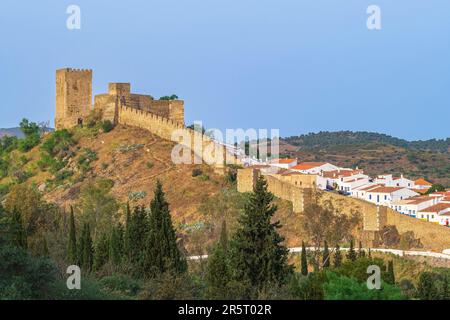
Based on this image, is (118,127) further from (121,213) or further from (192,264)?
(192,264)

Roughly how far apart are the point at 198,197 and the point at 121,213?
13.8ft

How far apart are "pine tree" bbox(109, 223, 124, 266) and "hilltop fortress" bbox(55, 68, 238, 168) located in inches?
842

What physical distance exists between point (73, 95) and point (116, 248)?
32.6 meters

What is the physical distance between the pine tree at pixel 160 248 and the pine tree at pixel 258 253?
1981mm

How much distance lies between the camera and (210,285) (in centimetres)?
2327

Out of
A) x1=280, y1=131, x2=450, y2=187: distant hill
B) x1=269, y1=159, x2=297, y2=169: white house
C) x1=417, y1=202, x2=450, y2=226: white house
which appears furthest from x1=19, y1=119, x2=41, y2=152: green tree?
x1=280, y1=131, x2=450, y2=187: distant hill

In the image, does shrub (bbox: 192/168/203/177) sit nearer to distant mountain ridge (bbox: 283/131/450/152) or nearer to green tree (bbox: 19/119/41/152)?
green tree (bbox: 19/119/41/152)

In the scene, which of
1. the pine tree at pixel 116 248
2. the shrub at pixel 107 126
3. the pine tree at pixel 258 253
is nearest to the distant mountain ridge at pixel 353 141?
the shrub at pixel 107 126

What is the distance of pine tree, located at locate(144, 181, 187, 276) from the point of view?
2687 cm

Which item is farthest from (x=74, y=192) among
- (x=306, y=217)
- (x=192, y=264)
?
(x=192, y=264)

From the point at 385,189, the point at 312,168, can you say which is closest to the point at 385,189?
the point at 385,189

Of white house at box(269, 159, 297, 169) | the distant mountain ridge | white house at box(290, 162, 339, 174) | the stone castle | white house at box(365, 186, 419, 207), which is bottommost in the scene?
white house at box(365, 186, 419, 207)

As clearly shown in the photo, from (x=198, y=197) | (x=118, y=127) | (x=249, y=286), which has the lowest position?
(x=249, y=286)

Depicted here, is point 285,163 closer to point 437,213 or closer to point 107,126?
point 107,126
